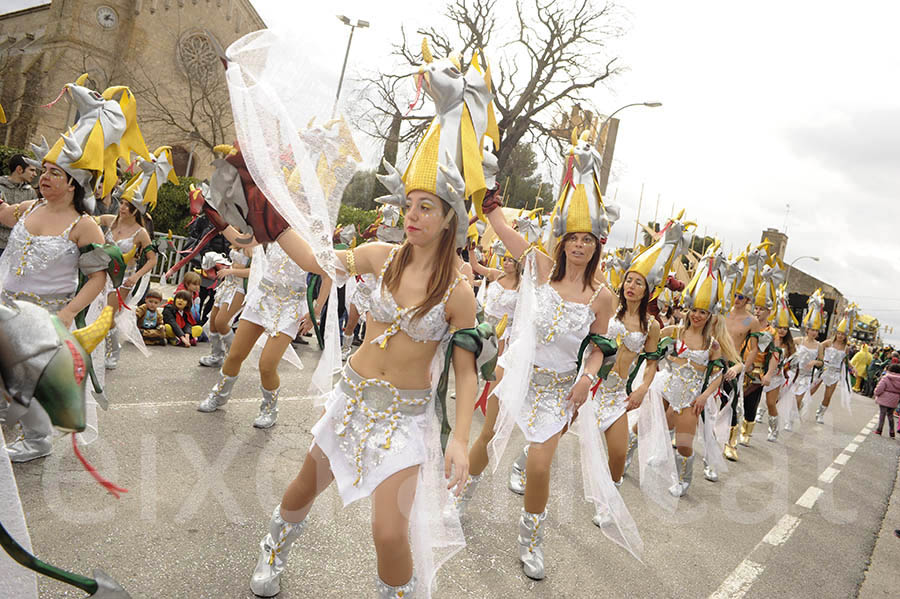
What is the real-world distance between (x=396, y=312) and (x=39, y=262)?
269 centimetres

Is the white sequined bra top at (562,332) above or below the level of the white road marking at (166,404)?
above

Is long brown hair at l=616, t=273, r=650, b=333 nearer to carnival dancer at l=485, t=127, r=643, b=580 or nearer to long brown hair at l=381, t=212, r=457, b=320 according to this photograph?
carnival dancer at l=485, t=127, r=643, b=580

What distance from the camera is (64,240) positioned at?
Answer: 3938mm

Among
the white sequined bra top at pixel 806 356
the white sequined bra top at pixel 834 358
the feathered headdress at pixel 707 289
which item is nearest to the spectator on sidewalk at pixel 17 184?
the feathered headdress at pixel 707 289

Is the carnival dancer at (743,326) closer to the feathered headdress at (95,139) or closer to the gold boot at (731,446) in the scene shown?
the gold boot at (731,446)

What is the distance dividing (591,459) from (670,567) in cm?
95

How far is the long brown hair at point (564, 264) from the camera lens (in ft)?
14.0

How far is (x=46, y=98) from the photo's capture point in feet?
90.7

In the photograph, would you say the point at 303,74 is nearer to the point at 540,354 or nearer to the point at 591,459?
the point at 540,354

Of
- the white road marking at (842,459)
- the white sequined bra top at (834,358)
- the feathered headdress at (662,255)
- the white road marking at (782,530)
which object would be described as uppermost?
the feathered headdress at (662,255)

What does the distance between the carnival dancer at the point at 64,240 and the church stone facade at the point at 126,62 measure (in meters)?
23.8

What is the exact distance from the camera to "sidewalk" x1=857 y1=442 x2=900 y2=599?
4629 millimetres

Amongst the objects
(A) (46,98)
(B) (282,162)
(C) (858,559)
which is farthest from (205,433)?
(A) (46,98)

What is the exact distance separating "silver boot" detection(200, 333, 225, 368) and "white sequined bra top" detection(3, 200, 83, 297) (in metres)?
3.34
